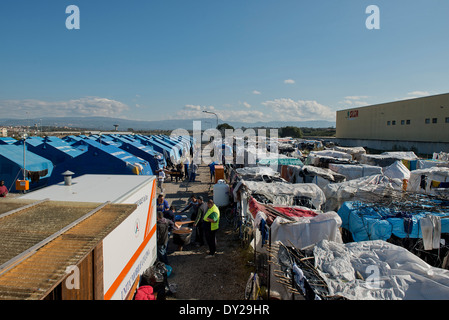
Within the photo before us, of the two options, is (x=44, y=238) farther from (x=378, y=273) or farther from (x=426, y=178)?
(x=426, y=178)

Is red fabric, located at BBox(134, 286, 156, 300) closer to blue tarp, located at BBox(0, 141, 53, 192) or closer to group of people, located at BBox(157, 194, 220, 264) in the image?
group of people, located at BBox(157, 194, 220, 264)

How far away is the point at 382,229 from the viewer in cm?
637

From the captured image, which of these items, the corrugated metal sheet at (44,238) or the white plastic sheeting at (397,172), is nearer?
the corrugated metal sheet at (44,238)

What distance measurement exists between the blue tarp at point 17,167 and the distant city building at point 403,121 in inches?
1792

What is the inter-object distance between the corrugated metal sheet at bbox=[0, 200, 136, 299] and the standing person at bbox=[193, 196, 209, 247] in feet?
12.9

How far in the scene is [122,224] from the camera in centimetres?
415

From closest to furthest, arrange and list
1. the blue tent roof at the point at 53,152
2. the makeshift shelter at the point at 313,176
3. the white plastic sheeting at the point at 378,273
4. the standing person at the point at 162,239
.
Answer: the white plastic sheeting at the point at 378,273 < the standing person at the point at 162,239 < the makeshift shelter at the point at 313,176 < the blue tent roof at the point at 53,152

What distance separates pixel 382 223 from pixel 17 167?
15805mm

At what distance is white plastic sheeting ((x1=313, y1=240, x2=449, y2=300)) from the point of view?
3418 millimetres

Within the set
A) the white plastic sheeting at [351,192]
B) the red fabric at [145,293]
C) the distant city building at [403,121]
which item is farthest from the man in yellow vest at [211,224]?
the distant city building at [403,121]

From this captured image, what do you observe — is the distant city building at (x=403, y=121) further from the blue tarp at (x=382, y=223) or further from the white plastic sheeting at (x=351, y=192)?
the blue tarp at (x=382, y=223)

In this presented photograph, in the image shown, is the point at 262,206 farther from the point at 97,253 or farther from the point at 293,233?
the point at 97,253

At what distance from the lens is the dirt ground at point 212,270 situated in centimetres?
566

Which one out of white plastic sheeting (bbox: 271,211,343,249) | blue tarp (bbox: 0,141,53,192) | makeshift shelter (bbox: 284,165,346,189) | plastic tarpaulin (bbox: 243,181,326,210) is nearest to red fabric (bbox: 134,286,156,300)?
white plastic sheeting (bbox: 271,211,343,249)
